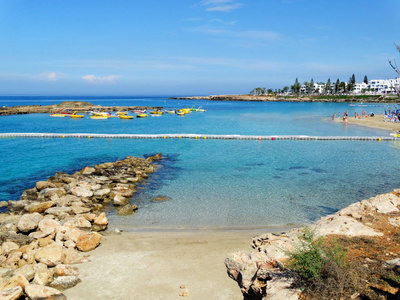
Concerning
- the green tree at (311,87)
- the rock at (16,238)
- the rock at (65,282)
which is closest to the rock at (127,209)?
the rock at (16,238)

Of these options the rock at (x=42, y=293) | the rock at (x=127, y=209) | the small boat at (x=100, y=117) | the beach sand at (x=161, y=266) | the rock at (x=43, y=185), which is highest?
the small boat at (x=100, y=117)

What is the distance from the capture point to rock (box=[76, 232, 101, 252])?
1097 centimetres

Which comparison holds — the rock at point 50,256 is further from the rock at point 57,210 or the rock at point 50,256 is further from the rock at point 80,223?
the rock at point 57,210

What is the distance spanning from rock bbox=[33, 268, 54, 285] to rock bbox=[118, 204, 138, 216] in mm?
5970

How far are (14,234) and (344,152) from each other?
28629 millimetres

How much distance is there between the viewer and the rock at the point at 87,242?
36.0ft

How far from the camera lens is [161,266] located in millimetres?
9938

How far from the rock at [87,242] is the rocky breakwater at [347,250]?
17.1 ft

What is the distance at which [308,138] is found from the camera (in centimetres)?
3825

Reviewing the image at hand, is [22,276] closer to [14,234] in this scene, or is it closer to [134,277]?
[134,277]

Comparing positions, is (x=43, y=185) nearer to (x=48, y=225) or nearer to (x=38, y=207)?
(x=38, y=207)

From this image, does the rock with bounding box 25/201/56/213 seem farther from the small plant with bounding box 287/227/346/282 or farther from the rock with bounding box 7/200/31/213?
the small plant with bounding box 287/227/346/282

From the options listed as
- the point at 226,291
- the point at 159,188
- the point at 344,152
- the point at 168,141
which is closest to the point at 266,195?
the point at 159,188

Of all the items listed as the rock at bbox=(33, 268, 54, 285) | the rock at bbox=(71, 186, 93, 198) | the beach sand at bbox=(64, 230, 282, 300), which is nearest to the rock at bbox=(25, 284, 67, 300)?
the beach sand at bbox=(64, 230, 282, 300)
